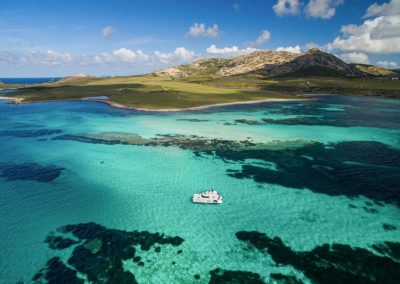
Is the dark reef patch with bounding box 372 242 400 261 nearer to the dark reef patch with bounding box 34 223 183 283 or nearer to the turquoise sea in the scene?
the turquoise sea

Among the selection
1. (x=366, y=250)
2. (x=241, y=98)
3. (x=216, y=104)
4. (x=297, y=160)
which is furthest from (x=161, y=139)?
(x=241, y=98)

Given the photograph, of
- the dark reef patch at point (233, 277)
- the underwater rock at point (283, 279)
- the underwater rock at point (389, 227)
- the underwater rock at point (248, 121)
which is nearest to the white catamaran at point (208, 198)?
the dark reef patch at point (233, 277)

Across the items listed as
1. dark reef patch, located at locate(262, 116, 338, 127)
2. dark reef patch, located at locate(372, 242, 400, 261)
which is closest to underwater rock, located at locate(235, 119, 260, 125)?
dark reef patch, located at locate(262, 116, 338, 127)

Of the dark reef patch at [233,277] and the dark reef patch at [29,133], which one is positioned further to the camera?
the dark reef patch at [29,133]

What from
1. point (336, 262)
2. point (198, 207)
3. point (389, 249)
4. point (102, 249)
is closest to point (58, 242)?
point (102, 249)

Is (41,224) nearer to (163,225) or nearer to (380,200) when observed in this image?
(163,225)

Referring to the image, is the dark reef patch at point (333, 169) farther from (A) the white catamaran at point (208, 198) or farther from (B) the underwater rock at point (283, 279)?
(B) the underwater rock at point (283, 279)
